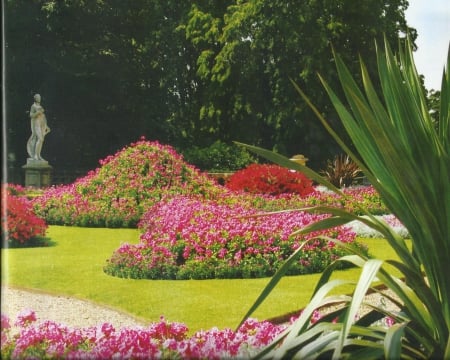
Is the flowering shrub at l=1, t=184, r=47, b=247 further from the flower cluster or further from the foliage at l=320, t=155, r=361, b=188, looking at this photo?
the foliage at l=320, t=155, r=361, b=188

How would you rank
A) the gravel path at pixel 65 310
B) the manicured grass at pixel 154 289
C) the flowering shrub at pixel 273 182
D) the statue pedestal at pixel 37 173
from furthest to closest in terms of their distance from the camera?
the statue pedestal at pixel 37 173
the flowering shrub at pixel 273 182
the manicured grass at pixel 154 289
the gravel path at pixel 65 310

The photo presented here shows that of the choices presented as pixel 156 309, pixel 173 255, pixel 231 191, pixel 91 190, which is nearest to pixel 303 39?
pixel 231 191

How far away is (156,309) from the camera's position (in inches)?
191

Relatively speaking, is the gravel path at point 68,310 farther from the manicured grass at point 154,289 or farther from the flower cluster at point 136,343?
the flower cluster at point 136,343

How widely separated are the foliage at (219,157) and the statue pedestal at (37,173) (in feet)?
8.70

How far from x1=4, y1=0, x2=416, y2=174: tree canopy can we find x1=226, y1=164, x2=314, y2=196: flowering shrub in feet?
7.32

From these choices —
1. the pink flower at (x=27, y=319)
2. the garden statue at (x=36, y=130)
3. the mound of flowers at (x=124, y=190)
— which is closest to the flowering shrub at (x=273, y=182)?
the mound of flowers at (x=124, y=190)

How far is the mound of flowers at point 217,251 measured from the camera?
225 inches

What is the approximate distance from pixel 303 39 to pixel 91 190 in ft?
18.6

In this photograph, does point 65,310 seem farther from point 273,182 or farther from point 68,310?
point 273,182

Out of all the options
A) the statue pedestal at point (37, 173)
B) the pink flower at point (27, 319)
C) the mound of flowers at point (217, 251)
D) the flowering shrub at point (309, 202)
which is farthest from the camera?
the statue pedestal at point (37, 173)

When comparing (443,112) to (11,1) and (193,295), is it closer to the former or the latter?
Answer: (193,295)

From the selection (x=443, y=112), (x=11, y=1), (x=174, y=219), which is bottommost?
(x=174, y=219)

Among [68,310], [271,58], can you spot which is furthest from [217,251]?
[271,58]
